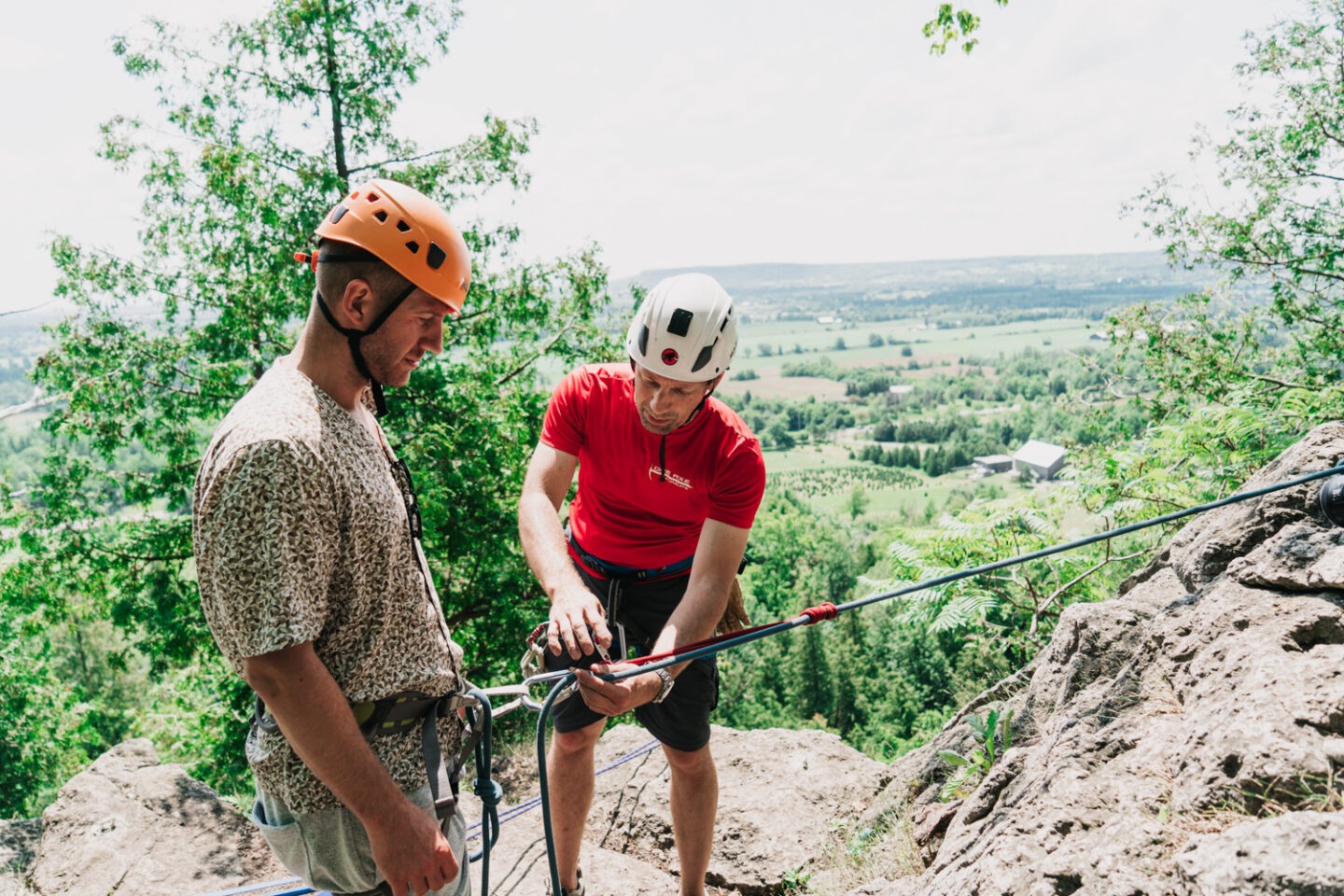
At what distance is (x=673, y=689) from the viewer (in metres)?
3.28

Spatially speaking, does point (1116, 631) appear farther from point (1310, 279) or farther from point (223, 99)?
point (1310, 279)

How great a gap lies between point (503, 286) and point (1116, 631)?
10692 mm

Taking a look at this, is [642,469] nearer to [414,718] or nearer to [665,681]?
[665,681]

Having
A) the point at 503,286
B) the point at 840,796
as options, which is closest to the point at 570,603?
the point at 840,796

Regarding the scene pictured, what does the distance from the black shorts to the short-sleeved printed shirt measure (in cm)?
116

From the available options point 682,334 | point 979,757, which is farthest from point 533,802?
point 682,334

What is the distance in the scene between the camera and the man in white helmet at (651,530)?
A: 9.45 ft

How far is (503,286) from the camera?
481 inches

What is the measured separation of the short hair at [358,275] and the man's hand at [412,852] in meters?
1.23

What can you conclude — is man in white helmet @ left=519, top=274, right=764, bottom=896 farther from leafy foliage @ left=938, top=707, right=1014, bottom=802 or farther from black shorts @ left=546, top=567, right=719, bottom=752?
leafy foliage @ left=938, top=707, right=1014, bottom=802

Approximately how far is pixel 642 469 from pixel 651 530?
29 cm

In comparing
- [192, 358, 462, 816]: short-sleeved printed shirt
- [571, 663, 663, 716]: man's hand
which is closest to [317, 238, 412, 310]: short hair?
[192, 358, 462, 816]: short-sleeved printed shirt

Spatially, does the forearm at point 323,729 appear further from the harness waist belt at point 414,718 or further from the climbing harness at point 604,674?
the climbing harness at point 604,674

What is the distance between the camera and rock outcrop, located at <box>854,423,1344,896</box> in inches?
68.7
